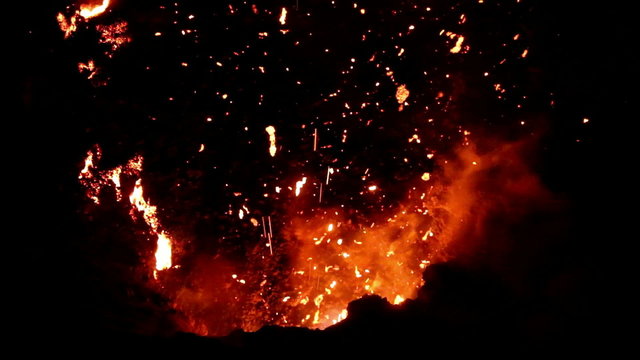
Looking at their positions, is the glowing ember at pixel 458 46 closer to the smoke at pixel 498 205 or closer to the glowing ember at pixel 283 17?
the smoke at pixel 498 205

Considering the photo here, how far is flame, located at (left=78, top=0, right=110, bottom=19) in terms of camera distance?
3.42m

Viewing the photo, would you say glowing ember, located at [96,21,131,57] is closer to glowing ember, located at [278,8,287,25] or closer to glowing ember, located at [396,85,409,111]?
glowing ember, located at [278,8,287,25]

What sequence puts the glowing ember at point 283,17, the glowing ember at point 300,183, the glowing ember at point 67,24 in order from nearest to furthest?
the glowing ember at point 67,24, the glowing ember at point 283,17, the glowing ember at point 300,183

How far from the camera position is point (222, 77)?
361cm

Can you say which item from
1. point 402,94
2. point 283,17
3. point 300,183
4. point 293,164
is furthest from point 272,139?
point 402,94

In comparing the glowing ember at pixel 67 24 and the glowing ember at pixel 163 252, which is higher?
the glowing ember at pixel 67 24

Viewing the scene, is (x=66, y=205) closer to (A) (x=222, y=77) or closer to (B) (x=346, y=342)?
(A) (x=222, y=77)

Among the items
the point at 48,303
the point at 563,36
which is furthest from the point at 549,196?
the point at 48,303

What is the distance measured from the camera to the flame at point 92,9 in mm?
3416

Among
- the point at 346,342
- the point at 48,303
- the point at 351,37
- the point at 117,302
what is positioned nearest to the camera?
the point at 346,342

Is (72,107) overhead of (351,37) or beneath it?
beneath

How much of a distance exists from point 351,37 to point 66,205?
318cm

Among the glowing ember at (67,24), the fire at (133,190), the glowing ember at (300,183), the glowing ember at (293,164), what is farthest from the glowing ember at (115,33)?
the glowing ember at (300,183)

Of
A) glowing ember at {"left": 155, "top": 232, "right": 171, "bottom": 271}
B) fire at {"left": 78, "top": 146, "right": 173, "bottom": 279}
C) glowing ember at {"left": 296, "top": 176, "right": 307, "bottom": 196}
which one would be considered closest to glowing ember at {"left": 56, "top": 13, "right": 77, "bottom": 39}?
fire at {"left": 78, "top": 146, "right": 173, "bottom": 279}
